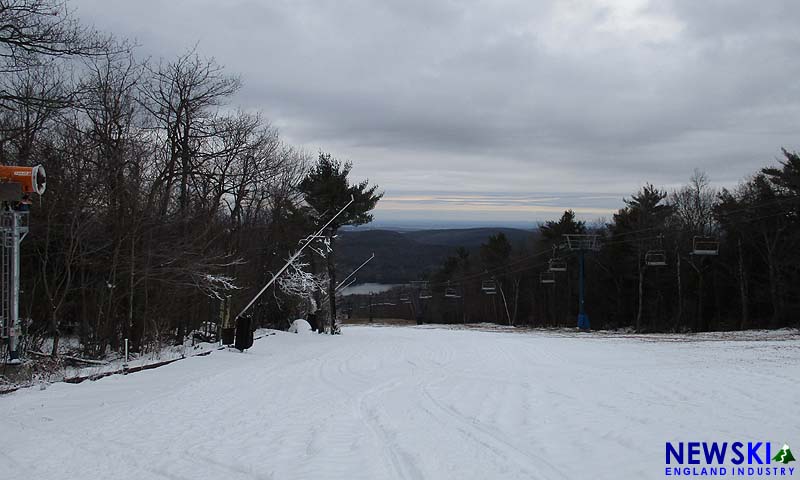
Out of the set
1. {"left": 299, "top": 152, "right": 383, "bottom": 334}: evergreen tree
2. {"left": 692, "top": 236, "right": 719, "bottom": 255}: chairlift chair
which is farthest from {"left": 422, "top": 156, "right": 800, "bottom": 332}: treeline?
{"left": 299, "top": 152, "right": 383, "bottom": 334}: evergreen tree

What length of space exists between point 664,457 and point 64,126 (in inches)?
629

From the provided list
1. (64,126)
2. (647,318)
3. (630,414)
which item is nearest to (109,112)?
(64,126)

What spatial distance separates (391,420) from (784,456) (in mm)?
4353

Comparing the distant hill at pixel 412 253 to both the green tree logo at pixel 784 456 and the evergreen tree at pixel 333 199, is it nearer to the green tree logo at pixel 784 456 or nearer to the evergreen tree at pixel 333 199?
the evergreen tree at pixel 333 199

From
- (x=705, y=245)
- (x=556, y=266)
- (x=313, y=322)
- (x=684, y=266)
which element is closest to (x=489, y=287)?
(x=556, y=266)

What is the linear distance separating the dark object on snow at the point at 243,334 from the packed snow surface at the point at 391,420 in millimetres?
3180

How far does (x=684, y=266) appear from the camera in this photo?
51.7 metres

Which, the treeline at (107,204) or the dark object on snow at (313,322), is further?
the dark object on snow at (313,322)

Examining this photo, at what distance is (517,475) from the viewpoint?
5777 mm

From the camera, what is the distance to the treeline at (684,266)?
136ft

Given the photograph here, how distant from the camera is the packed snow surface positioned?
20.5 feet

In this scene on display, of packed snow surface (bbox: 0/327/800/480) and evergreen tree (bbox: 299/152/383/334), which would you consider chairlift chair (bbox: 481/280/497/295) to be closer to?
evergreen tree (bbox: 299/152/383/334)

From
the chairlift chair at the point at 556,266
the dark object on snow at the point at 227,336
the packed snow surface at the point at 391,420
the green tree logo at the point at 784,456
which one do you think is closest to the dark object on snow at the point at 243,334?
the dark object on snow at the point at 227,336

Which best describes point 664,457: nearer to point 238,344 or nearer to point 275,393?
point 275,393
